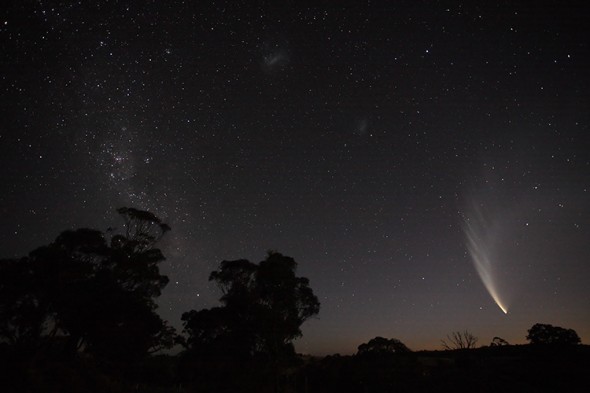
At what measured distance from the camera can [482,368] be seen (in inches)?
1348

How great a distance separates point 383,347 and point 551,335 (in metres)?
18.7

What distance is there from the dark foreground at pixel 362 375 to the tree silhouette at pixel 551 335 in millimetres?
877

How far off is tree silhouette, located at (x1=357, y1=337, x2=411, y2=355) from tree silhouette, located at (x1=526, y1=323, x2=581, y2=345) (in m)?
14.5

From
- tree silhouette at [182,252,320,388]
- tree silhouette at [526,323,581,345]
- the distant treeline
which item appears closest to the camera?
the distant treeline

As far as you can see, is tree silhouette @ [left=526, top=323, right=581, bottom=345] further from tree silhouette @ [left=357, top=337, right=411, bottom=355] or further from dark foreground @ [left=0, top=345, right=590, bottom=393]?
tree silhouette @ [left=357, top=337, right=411, bottom=355]

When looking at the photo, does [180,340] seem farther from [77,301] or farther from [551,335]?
[551,335]

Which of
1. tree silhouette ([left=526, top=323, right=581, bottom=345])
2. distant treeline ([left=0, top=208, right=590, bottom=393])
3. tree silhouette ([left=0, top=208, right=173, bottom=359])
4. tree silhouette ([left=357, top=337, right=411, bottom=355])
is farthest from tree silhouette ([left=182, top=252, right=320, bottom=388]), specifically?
tree silhouette ([left=526, top=323, right=581, bottom=345])

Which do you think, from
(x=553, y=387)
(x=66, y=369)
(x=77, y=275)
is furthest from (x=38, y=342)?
(x=553, y=387)

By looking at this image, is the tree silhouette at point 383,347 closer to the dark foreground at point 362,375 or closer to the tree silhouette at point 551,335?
the dark foreground at point 362,375

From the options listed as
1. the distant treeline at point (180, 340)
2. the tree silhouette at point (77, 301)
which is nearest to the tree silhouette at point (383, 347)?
the distant treeline at point (180, 340)

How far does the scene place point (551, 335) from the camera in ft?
133

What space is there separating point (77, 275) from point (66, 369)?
625 centimetres

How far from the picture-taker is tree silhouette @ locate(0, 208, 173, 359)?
70.5ft

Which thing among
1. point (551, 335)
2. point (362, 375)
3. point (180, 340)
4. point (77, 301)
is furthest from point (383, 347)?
point (77, 301)
